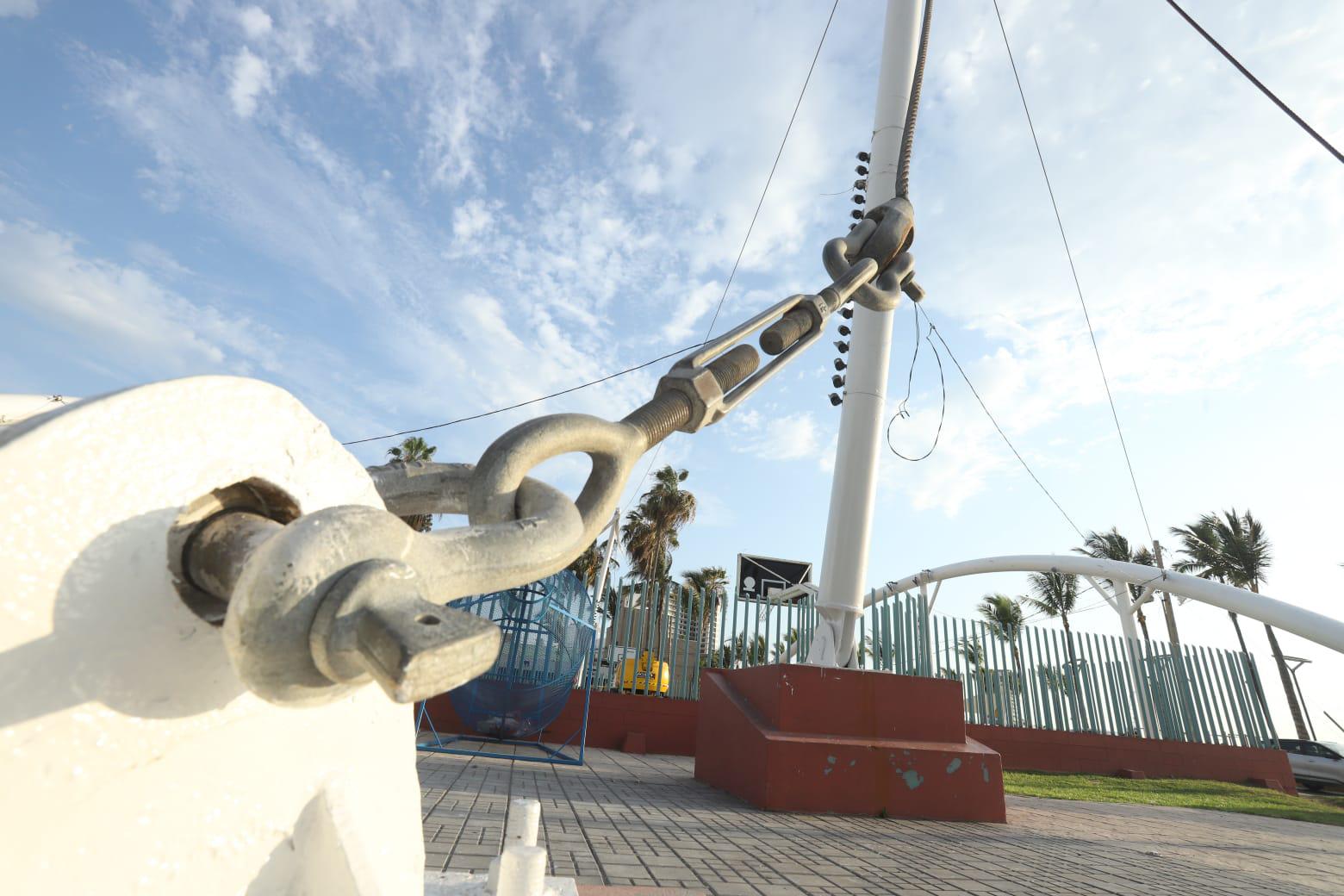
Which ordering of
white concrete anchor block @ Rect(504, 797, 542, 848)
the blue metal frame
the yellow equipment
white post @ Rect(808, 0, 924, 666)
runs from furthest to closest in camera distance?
the yellow equipment
the blue metal frame
white post @ Rect(808, 0, 924, 666)
white concrete anchor block @ Rect(504, 797, 542, 848)

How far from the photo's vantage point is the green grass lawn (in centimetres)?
977

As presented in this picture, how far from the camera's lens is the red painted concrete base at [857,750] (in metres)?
6.11

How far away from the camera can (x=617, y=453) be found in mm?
1039

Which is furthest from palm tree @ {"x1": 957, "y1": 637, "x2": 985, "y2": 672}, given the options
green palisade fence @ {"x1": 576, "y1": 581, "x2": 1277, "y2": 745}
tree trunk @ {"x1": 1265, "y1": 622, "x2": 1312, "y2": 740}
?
tree trunk @ {"x1": 1265, "y1": 622, "x2": 1312, "y2": 740}

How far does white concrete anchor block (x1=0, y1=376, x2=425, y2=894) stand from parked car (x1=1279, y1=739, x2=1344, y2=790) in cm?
2349

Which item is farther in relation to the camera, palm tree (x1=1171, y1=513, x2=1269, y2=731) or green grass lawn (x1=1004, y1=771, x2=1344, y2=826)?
palm tree (x1=1171, y1=513, x2=1269, y2=731)

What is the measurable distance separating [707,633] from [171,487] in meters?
10.8

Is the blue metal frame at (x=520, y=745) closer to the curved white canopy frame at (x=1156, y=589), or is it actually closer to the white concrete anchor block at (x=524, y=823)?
the white concrete anchor block at (x=524, y=823)

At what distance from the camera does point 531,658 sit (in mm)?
8633

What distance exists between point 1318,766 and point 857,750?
765 inches

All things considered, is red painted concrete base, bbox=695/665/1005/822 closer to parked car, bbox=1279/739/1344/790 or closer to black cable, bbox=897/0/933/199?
black cable, bbox=897/0/933/199

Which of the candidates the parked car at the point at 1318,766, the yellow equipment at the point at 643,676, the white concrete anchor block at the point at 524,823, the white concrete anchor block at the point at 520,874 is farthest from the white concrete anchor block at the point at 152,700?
the parked car at the point at 1318,766

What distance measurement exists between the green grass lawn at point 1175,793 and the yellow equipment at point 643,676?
15.9 feet

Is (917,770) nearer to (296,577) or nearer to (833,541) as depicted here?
(833,541)
